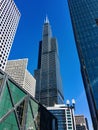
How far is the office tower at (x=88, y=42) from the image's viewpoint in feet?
276

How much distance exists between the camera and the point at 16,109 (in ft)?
73.0

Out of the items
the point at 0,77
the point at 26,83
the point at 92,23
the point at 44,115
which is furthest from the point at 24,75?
the point at 0,77

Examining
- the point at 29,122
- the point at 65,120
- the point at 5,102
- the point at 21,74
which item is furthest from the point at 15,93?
the point at 21,74

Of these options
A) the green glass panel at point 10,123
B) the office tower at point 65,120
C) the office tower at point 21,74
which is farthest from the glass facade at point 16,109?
the office tower at point 21,74

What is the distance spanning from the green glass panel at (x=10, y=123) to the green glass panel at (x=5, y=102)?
1141 millimetres

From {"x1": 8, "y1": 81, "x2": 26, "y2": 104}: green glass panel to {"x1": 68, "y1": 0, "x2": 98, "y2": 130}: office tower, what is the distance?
202 feet

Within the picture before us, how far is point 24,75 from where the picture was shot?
7269 inches

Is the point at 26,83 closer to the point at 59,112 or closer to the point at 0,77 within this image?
the point at 59,112

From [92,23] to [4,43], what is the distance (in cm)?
6710

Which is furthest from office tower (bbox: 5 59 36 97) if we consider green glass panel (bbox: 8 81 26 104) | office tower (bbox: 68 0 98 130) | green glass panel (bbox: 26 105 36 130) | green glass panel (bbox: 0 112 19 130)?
green glass panel (bbox: 0 112 19 130)

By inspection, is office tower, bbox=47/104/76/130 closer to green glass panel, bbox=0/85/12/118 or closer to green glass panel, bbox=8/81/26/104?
green glass panel, bbox=8/81/26/104

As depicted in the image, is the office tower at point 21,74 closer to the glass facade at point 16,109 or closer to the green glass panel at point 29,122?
the glass facade at point 16,109

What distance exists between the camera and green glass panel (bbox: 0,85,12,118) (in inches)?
746

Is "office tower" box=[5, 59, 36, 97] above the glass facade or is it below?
above
